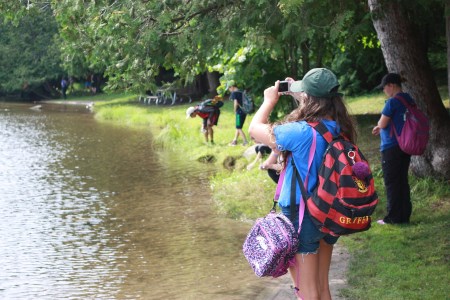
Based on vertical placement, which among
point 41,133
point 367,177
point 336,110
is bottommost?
point 41,133

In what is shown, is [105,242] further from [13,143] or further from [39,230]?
[13,143]

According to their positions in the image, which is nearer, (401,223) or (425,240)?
(425,240)

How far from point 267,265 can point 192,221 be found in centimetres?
662

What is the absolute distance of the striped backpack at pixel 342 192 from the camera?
14.8 feet

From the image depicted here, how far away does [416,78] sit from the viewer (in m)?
10.2

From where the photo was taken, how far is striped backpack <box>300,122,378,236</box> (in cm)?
451

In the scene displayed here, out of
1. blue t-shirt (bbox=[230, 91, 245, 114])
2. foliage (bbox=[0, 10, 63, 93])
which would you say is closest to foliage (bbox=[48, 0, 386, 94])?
blue t-shirt (bbox=[230, 91, 245, 114])

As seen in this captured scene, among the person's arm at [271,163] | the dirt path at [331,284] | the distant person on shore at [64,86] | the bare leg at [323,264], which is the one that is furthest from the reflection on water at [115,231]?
the distant person on shore at [64,86]

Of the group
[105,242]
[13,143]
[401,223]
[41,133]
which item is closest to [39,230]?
[105,242]

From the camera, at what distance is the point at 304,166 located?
15.2 ft

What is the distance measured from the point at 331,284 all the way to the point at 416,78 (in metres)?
4.05

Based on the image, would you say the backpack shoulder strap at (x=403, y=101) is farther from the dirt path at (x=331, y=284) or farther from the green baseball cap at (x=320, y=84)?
the green baseball cap at (x=320, y=84)

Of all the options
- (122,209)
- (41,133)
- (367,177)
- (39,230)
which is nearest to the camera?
(367,177)

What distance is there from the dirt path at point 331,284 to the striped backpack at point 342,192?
2220 millimetres
